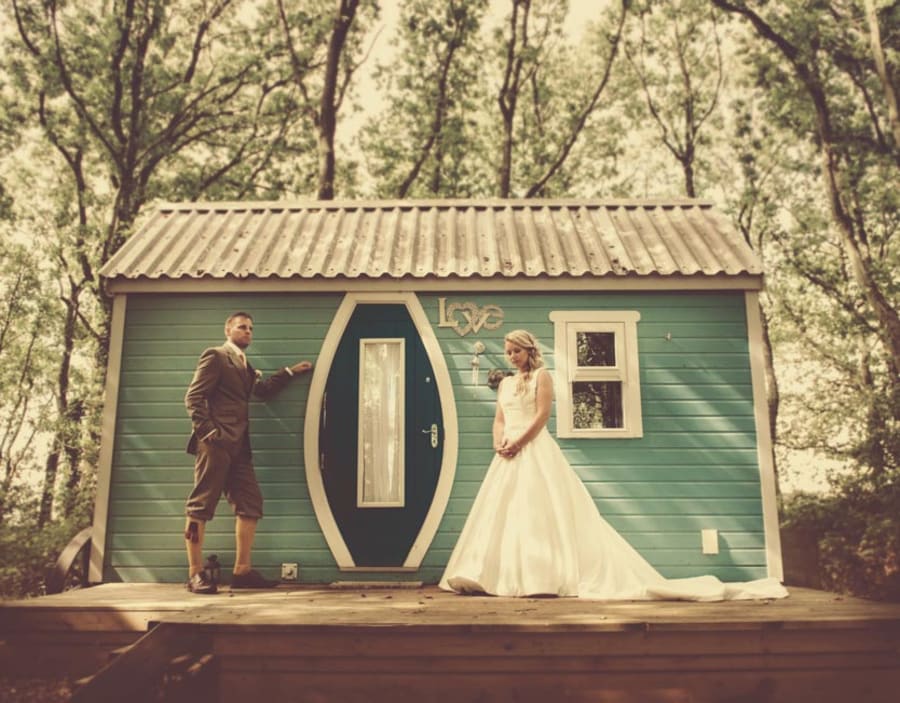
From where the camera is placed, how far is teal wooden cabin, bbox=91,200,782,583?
6.49 meters

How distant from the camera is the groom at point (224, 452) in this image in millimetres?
5688

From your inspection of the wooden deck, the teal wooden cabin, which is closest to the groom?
Result: the teal wooden cabin

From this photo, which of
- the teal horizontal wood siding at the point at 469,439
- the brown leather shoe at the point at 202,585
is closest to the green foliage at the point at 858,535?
the teal horizontal wood siding at the point at 469,439

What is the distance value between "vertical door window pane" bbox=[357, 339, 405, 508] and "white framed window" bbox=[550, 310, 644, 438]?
5.17 feet

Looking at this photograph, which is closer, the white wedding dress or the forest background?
the white wedding dress

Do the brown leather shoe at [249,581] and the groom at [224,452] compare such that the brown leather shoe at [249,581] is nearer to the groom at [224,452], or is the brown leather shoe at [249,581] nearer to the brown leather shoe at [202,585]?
the groom at [224,452]

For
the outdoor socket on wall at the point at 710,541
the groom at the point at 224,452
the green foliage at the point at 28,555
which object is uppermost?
the groom at the point at 224,452

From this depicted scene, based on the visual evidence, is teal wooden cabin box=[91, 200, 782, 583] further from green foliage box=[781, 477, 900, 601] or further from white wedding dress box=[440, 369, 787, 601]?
green foliage box=[781, 477, 900, 601]

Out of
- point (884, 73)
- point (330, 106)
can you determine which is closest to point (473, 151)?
point (330, 106)

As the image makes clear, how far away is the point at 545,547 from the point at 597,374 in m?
1.99

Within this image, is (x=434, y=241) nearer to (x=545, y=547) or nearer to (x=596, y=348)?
(x=596, y=348)

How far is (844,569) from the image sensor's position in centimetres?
1177

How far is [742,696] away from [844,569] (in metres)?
9.03

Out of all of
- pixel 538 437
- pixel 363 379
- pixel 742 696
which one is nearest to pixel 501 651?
pixel 742 696
